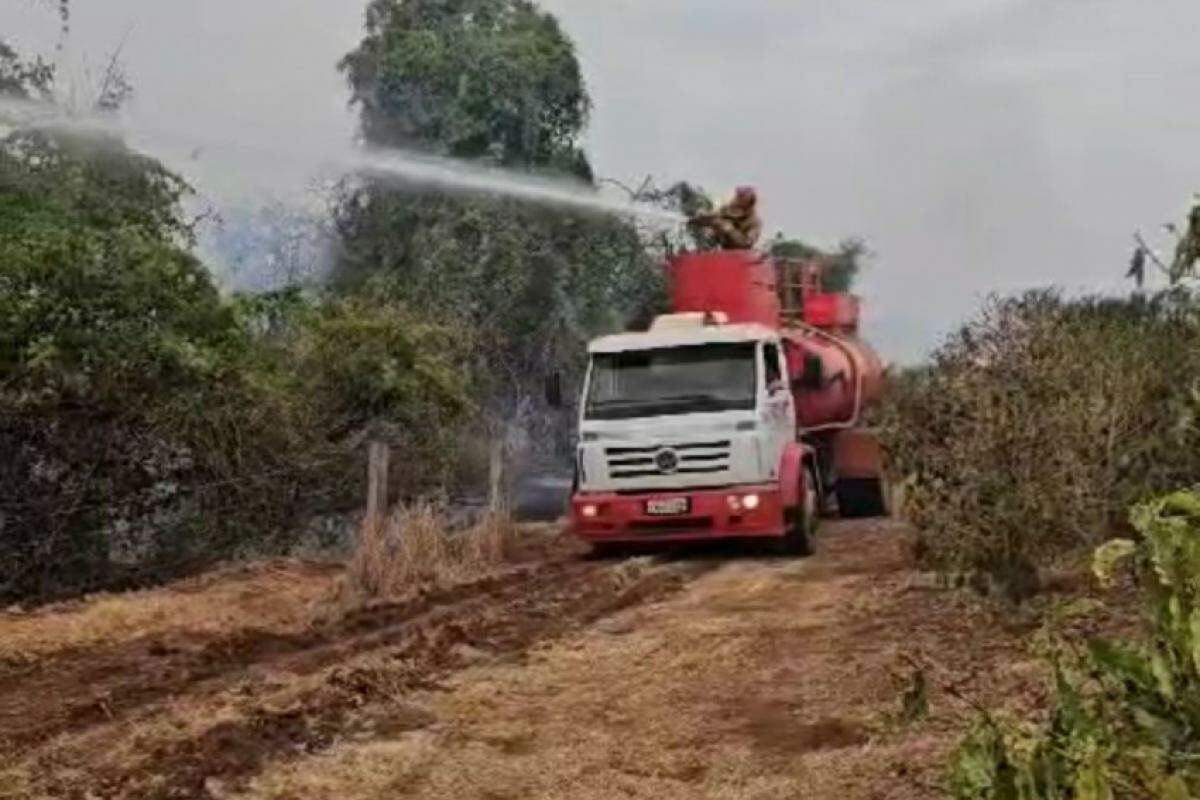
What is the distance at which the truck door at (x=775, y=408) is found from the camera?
1494 cm

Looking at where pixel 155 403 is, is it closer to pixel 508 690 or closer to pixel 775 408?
pixel 775 408

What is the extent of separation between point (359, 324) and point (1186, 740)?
13.2m

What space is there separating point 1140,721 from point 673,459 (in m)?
10.9

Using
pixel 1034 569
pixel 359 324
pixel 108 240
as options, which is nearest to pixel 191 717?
pixel 1034 569

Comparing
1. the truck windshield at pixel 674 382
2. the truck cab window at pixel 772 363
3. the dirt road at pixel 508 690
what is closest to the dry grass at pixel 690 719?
the dirt road at pixel 508 690

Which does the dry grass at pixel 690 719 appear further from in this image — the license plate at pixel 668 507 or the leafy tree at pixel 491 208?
the leafy tree at pixel 491 208

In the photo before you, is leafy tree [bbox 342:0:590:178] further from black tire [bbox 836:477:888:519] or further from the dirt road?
the dirt road

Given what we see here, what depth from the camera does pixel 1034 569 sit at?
912 cm

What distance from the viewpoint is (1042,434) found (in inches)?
349

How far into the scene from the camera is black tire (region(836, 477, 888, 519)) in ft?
61.6

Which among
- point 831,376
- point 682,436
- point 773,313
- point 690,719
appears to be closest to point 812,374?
point 831,376

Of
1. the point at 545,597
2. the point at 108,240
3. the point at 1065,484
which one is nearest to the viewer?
the point at 1065,484

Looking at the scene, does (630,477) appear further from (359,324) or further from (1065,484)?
(1065,484)

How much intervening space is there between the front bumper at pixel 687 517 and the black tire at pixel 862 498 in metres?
3.87
